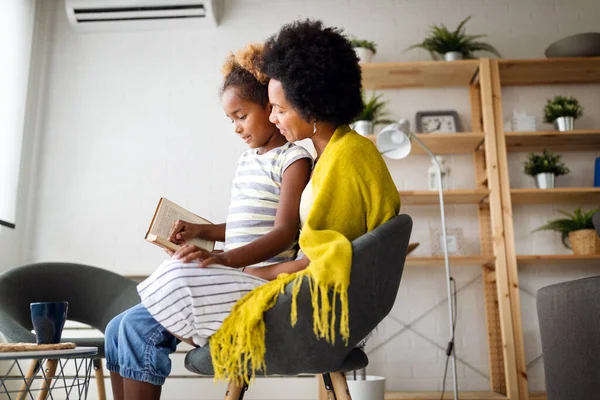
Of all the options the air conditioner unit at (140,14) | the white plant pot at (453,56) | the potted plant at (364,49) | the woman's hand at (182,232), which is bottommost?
the woman's hand at (182,232)

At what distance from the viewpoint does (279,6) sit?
3.56 metres

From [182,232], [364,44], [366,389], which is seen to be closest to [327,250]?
[182,232]

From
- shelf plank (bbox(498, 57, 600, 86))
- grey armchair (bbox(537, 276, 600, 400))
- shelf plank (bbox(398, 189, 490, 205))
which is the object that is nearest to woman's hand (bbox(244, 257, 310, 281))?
grey armchair (bbox(537, 276, 600, 400))

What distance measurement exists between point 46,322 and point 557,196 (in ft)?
8.64

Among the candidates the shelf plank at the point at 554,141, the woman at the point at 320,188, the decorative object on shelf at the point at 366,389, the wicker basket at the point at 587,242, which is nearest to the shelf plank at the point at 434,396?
the decorative object on shelf at the point at 366,389

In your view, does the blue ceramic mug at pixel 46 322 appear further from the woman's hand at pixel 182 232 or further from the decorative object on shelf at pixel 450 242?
the decorative object on shelf at pixel 450 242

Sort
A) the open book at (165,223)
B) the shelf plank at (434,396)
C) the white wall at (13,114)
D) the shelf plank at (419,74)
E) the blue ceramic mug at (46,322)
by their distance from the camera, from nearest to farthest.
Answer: the open book at (165,223) → the blue ceramic mug at (46,322) → the shelf plank at (434,396) → the white wall at (13,114) → the shelf plank at (419,74)

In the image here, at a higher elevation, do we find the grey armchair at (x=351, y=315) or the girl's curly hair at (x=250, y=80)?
the girl's curly hair at (x=250, y=80)

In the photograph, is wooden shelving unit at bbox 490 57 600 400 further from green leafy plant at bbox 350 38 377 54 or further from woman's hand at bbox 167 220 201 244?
woman's hand at bbox 167 220 201 244

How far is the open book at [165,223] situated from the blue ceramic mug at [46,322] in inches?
14.0

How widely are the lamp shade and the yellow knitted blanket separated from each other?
1.58 metres

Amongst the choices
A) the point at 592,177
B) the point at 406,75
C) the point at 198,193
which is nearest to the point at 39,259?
the point at 198,193

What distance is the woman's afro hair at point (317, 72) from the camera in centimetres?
120

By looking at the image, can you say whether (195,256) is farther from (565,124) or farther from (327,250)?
(565,124)
